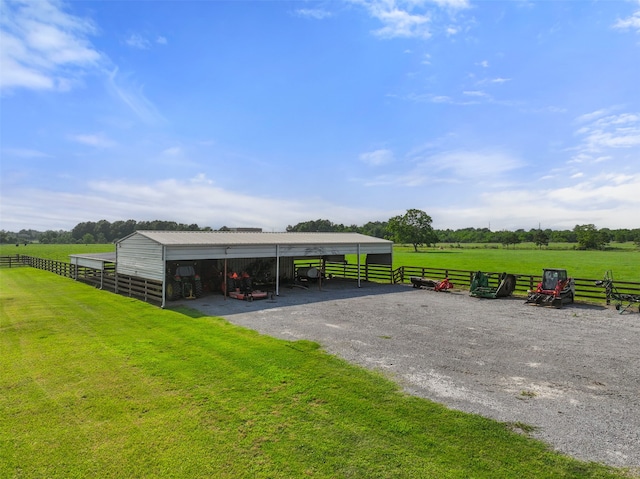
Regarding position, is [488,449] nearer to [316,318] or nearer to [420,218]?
[316,318]

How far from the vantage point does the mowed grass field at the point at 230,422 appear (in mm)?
4125

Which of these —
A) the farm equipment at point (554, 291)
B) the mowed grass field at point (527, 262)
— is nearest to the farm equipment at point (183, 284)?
the farm equipment at point (554, 291)

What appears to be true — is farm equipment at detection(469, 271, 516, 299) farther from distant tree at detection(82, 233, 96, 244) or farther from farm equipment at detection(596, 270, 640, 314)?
distant tree at detection(82, 233, 96, 244)

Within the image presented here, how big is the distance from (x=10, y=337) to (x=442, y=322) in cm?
1214

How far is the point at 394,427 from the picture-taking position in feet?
16.3

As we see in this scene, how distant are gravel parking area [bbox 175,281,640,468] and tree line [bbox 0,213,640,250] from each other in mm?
56294

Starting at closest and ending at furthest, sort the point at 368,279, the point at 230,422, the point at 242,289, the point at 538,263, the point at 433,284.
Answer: the point at 230,422 → the point at 242,289 → the point at 433,284 → the point at 368,279 → the point at 538,263

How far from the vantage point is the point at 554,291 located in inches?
579

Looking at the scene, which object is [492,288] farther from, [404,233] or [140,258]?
[404,233]

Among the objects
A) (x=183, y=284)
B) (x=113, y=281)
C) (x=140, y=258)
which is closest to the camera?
(x=140, y=258)

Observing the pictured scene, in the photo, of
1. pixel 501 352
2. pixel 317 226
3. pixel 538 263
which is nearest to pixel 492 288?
pixel 501 352

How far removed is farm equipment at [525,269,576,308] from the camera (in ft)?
47.7

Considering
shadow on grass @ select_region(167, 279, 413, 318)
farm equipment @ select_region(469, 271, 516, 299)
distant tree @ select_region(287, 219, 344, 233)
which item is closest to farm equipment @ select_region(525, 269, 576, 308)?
farm equipment @ select_region(469, 271, 516, 299)

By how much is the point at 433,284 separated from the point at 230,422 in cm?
1613
